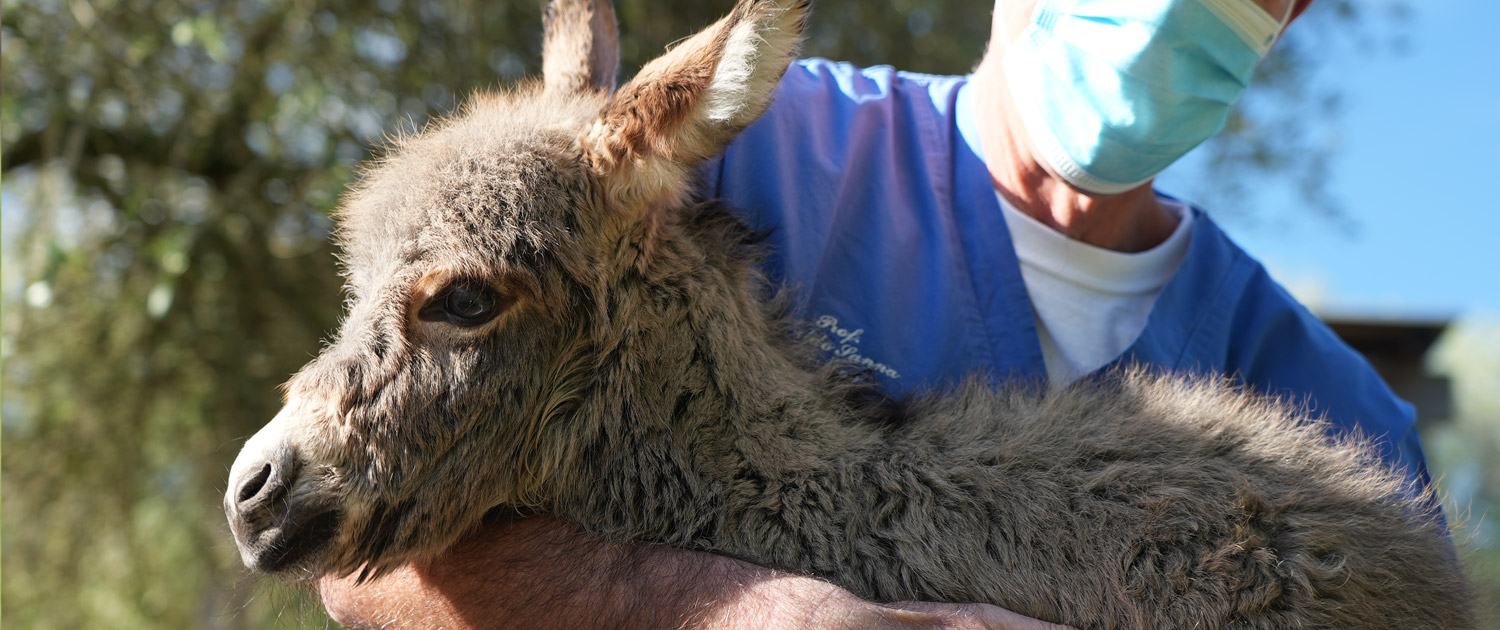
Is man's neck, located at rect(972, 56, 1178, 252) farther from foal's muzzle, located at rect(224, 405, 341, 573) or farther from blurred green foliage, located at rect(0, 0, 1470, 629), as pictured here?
blurred green foliage, located at rect(0, 0, 1470, 629)

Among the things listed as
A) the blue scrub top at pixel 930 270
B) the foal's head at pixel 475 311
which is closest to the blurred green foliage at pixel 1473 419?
the blue scrub top at pixel 930 270

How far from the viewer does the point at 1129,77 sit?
9.10 ft

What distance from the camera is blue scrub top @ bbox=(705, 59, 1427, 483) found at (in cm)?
290

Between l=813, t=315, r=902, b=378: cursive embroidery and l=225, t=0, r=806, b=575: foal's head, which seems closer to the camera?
l=225, t=0, r=806, b=575: foal's head

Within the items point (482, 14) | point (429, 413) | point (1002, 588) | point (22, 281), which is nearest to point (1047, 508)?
point (1002, 588)

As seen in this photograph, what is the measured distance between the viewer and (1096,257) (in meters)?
3.10

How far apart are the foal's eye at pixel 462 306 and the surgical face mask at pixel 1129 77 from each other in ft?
5.49

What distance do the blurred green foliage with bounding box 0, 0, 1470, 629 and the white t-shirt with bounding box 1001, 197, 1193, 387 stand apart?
11.7 ft

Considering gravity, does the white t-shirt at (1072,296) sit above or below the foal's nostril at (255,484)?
below

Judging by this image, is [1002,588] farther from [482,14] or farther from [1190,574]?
[482,14]

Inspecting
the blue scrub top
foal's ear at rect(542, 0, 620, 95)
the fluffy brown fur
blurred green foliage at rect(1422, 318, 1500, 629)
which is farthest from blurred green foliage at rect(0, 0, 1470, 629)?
blurred green foliage at rect(1422, 318, 1500, 629)

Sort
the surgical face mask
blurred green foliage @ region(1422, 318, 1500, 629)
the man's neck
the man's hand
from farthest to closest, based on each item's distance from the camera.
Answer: blurred green foliage @ region(1422, 318, 1500, 629) < the man's neck < the surgical face mask < the man's hand

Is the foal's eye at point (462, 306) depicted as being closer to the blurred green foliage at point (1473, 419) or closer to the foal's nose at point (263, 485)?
the foal's nose at point (263, 485)

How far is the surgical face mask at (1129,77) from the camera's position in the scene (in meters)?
2.74
